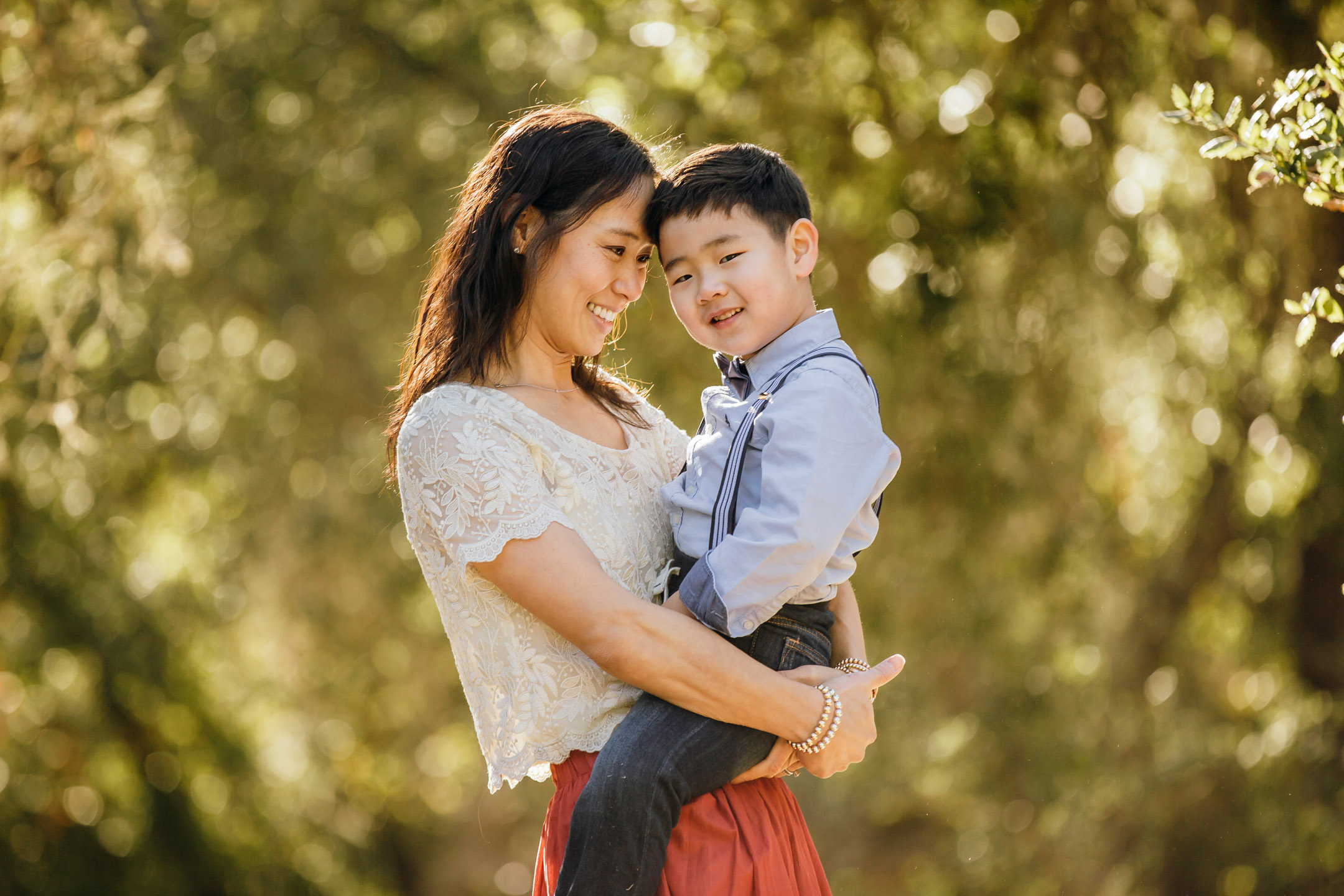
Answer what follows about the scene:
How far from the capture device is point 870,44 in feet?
12.9

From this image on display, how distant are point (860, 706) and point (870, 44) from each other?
2929mm

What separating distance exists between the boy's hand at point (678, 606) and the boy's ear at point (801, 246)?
0.55 metres

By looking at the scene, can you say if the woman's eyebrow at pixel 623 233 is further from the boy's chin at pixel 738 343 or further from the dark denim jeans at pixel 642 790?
the dark denim jeans at pixel 642 790

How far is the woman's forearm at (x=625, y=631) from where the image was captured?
4.93 feet

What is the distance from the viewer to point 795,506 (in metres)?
1.50

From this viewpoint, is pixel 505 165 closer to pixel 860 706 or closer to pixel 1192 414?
pixel 860 706

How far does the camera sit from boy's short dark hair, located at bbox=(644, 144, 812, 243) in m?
1.73

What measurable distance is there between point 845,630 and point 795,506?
1.29ft

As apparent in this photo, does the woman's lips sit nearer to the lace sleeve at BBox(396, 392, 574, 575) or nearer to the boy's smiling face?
the boy's smiling face

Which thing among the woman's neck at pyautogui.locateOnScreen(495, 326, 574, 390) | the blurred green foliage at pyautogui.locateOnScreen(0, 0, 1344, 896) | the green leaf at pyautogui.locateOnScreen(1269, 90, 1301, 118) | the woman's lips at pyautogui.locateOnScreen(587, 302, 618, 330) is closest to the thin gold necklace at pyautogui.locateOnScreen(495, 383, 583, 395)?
the woman's neck at pyautogui.locateOnScreen(495, 326, 574, 390)

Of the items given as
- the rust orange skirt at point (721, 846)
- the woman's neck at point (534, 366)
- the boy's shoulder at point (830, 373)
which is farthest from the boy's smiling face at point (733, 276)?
the rust orange skirt at point (721, 846)

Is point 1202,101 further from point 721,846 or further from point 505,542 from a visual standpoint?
point 721,846

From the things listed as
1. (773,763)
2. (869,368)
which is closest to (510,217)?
(773,763)

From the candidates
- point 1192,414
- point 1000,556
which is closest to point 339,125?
point 1000,556
